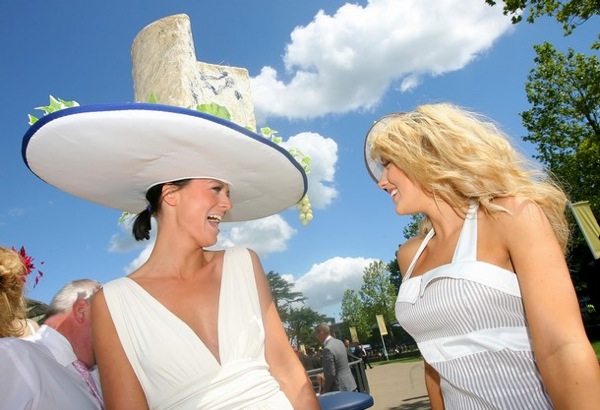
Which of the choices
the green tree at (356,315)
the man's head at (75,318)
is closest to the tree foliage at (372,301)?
the green tree at (356,315)

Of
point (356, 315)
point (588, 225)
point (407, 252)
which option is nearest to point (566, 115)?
point (588, 225)

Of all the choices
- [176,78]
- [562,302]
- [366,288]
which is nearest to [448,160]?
[562,302]

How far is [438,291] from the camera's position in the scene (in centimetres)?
172

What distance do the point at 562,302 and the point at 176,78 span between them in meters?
2.71

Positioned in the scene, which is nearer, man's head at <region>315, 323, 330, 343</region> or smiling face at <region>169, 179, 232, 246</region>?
smiling face at <region>169, 179, 232, 246</region>

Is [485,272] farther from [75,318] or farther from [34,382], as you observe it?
[75,318]

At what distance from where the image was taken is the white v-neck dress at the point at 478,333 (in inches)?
60.7

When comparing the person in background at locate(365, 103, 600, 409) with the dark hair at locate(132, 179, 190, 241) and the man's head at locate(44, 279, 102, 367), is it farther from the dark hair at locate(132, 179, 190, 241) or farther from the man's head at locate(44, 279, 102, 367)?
the man's head at locate(44, 279, 102, 367)

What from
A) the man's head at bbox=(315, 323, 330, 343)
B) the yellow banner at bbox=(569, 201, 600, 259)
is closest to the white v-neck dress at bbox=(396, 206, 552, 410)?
the man's head at bbox=(315, 323, 330, 343)

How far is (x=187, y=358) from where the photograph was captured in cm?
182

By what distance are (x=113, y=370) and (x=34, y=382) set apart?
311 millimetres

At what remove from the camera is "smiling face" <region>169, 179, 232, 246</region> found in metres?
2.08

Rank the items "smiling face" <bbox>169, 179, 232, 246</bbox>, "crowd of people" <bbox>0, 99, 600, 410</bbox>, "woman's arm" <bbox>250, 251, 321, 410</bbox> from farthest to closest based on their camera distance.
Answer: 1. "smiling face" <bbox>169, 179, 232, 246</bbox>
2. "woman's arm" <bbox>250, 251, 321, 410</bbox>
3. "crowd of people" <bbox>0, 99, 600, 410</bbox>

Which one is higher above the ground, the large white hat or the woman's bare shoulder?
the large white hat
